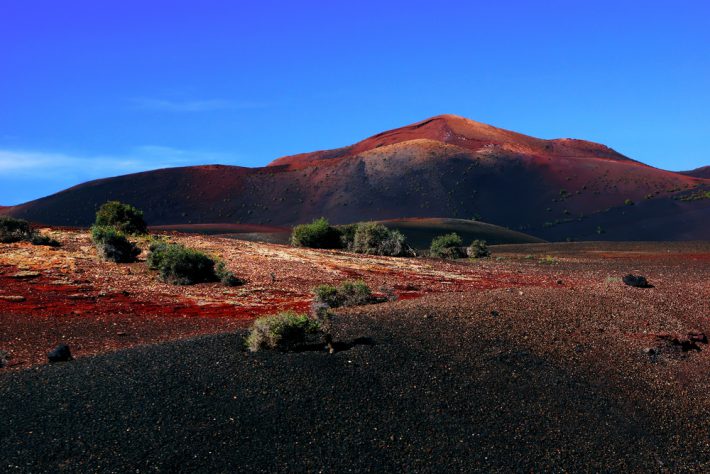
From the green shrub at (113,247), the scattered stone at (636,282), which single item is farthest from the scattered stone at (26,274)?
the scattered stone at (636,282)

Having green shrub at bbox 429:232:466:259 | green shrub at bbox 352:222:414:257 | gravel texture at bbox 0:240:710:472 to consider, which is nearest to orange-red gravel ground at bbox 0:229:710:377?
gravel texture at bbox 0:240:710:472

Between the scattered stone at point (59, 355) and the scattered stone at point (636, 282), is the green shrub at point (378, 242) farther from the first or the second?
the scattered stone at point (59, 355)

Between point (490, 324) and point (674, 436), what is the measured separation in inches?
150

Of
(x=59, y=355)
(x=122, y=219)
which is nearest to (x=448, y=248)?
(x=122, y=219)

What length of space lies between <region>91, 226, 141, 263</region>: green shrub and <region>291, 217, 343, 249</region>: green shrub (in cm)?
958

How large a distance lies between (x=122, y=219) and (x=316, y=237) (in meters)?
8.12

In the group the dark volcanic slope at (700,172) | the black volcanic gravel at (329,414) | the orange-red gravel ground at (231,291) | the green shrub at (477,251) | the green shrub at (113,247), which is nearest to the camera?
the black volcanic gravel at (329,414)

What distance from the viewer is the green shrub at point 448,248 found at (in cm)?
3294

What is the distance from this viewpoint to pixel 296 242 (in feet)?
100

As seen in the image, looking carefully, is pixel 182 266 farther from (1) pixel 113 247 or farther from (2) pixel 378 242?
(2) pixel 378 242

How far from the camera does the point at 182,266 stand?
18.9 meters

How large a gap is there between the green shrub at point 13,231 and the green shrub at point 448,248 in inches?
694

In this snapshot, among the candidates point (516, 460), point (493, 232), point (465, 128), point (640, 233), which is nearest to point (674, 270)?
point (516, 460)

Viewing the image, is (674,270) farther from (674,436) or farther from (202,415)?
(202,415)
